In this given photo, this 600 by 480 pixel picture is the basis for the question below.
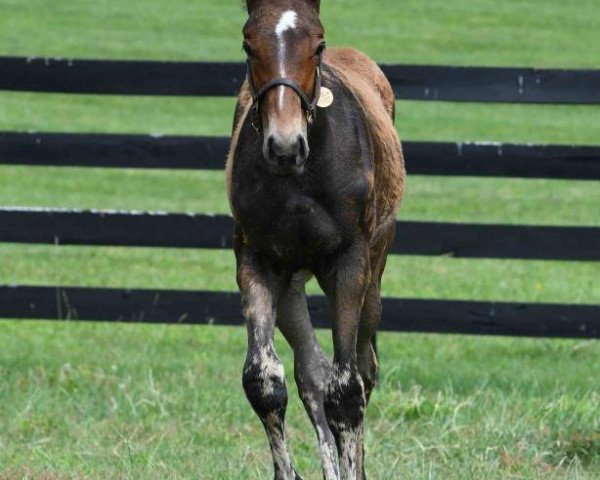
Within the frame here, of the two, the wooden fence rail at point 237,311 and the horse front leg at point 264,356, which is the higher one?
the horse front leg at point 264,356

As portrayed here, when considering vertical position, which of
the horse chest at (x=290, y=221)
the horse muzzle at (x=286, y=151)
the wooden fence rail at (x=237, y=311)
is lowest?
the wooden fence rail at (x=237, y=311)

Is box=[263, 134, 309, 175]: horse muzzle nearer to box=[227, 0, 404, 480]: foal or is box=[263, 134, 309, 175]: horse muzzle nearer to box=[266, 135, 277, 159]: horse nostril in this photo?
box=[266, 135, 277, 159]: horse nostril

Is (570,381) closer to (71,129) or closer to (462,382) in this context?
(462,382)

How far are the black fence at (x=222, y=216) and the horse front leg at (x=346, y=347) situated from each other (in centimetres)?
308

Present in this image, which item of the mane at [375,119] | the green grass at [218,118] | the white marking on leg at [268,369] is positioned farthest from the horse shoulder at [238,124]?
the green grass at [218,118]

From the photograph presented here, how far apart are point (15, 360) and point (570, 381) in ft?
10.3

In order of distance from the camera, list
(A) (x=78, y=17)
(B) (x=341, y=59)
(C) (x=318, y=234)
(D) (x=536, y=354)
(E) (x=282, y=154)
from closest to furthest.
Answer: (E) (x=282, y=154), (C) (x=318, y=234), (B) (x=341, y=59), (D) (x=536, y=354), (A) (x=78, y=17)

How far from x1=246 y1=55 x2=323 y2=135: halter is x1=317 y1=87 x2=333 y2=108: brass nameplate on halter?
0.03m

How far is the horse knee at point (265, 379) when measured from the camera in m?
5.00

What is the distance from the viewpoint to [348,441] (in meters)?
5.20

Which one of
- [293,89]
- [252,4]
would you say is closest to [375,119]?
[252,4]

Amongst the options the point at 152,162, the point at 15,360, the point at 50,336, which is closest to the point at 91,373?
the point at 15,360

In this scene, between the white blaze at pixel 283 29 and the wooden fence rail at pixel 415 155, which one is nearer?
the white blaze at pixel 283 29

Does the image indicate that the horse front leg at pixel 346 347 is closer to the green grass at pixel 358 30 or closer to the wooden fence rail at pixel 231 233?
the wooden fence rail at pixel 231 233
